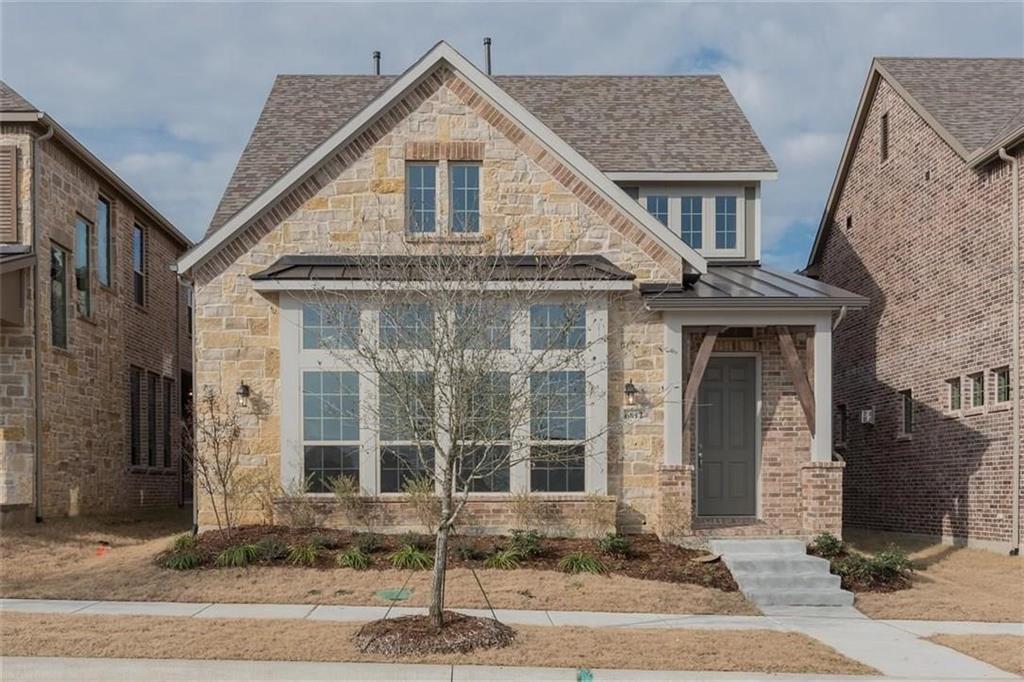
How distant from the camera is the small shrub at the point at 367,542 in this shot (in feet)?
38.0

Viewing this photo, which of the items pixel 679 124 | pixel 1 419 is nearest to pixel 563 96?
pixel 679 124

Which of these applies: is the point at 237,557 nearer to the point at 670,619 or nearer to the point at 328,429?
the point at 328,429

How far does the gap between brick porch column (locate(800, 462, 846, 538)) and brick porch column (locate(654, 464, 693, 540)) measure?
160cm

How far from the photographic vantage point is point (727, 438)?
14.1m

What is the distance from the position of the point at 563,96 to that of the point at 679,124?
252 cm

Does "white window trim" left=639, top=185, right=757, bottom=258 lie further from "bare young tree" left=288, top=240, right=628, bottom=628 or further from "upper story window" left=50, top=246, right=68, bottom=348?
"upper story window" left=50, top=246, right=68, bottom=348

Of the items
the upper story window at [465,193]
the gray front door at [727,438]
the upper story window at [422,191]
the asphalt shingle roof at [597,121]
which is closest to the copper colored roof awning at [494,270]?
the upper story window at [465,193]

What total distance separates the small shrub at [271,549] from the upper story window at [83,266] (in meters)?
6.93

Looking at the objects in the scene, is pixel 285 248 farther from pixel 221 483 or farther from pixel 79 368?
pixel 79 368

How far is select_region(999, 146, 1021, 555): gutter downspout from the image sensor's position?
527 inches

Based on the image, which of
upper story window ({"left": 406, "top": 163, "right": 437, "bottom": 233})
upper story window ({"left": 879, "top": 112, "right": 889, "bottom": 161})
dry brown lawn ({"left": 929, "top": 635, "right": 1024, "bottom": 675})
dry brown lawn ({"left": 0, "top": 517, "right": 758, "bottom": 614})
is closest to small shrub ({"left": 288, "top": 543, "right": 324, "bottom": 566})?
dry brown lawn ({"left": 0, "top": 517, "right": 758, "bottom": 614})

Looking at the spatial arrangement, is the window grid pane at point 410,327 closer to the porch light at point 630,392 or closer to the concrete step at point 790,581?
the porch light at point 630,392

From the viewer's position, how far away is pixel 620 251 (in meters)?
13.5

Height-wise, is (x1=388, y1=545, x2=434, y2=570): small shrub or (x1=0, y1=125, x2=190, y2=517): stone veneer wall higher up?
(x1=0, y1=125, x2=190, y2=517): stone veneer wall
